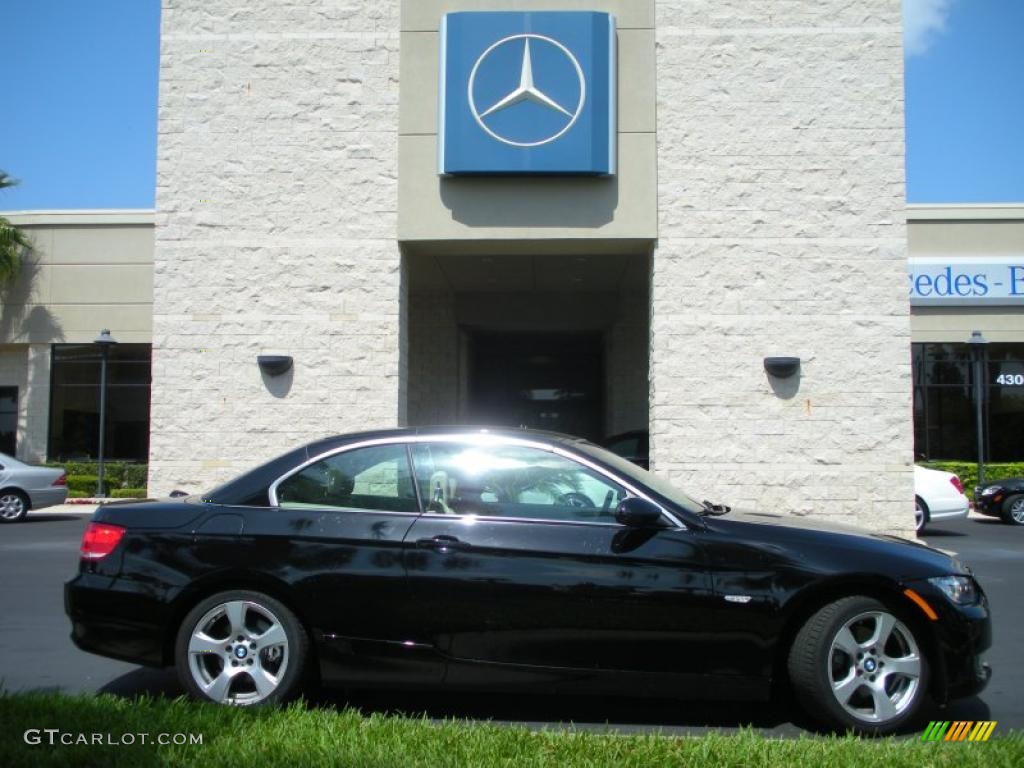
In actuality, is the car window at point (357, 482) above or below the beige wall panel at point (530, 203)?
below

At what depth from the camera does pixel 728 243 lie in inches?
Answer: 451

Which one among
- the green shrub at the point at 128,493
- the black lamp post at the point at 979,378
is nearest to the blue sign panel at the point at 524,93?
the green shrub at the point at 128,493

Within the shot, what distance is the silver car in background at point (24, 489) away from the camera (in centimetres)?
1783

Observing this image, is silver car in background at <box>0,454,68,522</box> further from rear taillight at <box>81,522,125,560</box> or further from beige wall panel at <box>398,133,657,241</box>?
rear taillight at <box>81,522,125,560</box>

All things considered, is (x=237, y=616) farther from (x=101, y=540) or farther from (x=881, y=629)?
(x=881, y=629)

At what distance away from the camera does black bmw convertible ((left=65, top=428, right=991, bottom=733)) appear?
4.66 meters

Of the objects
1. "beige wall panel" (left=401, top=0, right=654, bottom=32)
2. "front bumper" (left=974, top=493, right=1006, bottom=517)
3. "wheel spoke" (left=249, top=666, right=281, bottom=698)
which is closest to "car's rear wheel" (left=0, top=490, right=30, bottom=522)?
"beige wall panel" (left=401, top=0, right=654, bottom=32)

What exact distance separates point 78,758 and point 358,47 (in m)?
9.67

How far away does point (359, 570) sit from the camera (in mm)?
4867

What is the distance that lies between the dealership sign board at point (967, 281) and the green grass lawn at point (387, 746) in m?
20.0

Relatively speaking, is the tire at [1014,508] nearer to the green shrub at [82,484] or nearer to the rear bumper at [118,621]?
the rear bumper at [118,621]

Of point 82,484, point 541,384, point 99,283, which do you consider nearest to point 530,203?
point 541,384

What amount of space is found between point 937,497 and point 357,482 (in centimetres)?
1224

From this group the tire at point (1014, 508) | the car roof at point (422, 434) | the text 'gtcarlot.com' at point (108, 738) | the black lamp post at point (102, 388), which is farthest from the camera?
the black lamp post at point (102, 388)
